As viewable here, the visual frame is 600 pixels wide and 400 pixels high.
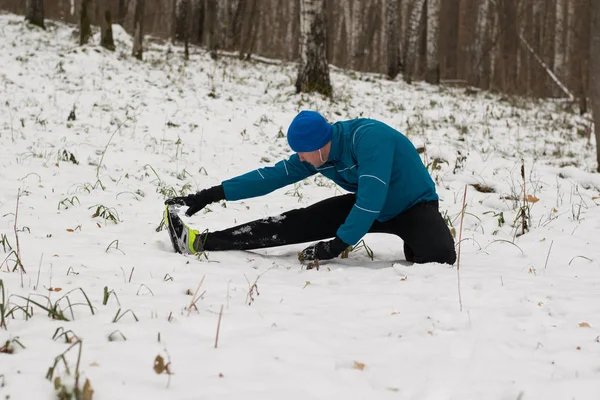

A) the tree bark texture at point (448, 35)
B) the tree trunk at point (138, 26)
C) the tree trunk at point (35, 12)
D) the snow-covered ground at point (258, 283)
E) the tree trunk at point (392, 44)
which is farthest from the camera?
the tree bark texture at point (448, 35)

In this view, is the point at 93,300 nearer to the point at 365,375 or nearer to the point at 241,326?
the point at 241,326

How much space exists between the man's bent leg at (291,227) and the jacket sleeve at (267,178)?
0.81 ft

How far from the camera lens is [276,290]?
316 cm

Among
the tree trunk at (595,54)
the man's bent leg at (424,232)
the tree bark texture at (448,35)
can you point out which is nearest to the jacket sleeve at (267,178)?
the man's bent leg at (424,232)

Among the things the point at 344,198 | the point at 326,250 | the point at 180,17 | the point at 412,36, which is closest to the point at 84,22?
the point at 180,17

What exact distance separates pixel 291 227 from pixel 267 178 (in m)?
0.41

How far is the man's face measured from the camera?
3625 mm

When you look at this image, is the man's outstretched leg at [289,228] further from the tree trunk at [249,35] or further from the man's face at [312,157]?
the tree trunk at [249,35]

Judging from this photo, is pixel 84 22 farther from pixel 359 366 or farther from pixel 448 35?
pixel 448 35

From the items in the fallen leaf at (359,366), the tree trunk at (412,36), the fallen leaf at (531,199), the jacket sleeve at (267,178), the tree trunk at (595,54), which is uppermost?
the tree trunk at (412,36)

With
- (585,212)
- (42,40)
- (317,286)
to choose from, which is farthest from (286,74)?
(317,286)

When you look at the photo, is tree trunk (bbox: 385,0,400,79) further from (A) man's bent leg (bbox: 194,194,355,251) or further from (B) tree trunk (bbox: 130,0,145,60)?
(A) man's bent leg (bbox: 194,194,355,251)

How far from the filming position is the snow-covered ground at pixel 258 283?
2.06 meters

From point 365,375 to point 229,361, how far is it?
0.54 meters
